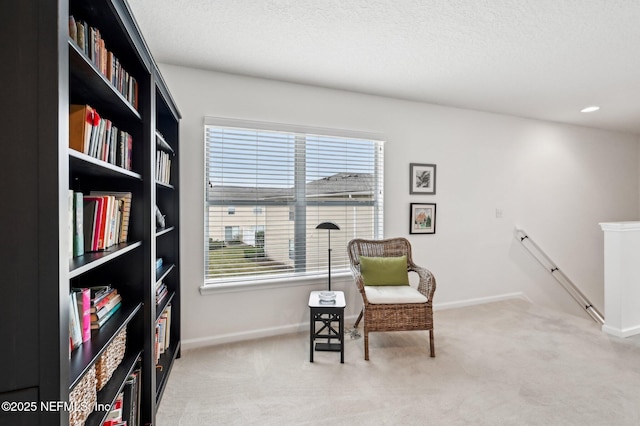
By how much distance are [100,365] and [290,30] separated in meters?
2.12

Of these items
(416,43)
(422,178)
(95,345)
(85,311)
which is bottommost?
(95,345)

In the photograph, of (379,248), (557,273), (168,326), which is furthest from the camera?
(557,273)

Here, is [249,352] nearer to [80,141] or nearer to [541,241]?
[80,141]

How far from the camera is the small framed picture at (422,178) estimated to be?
3516 mm

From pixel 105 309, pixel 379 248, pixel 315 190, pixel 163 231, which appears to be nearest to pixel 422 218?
pixel 379 248

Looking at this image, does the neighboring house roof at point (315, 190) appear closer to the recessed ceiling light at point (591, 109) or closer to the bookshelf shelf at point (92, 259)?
the bookshelf shelf at point (92, 259)

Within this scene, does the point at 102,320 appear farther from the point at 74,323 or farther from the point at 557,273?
the point at 557,273

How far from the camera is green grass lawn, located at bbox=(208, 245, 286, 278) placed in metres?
2.80

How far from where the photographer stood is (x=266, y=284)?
2916mm

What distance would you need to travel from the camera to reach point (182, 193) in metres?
2.66

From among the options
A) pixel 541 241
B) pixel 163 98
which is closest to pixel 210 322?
pixel 163 98

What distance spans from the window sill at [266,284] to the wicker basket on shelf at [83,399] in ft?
5.01

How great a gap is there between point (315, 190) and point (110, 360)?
7.05 ft

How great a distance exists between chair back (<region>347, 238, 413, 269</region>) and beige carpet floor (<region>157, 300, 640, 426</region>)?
745 mm
